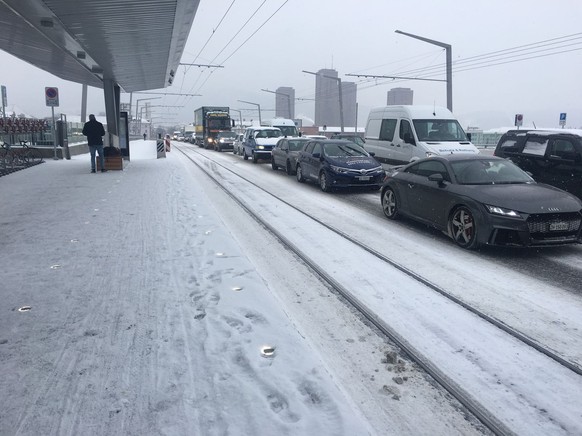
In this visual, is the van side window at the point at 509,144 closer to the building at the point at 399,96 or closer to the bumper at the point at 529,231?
the bumper at the point at 529,231

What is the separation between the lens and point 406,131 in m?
13.8

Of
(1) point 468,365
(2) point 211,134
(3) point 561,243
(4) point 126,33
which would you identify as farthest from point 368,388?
(2) point 211,134

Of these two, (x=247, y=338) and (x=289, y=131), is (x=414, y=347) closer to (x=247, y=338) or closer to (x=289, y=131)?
(x=247, y=338)

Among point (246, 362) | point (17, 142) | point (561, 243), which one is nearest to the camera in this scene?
point (246, 362)

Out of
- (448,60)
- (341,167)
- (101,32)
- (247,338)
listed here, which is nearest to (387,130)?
(341,167)

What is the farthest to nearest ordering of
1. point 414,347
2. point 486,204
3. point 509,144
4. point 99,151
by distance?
point 99,151 < point 509,144 < point 486,204 < point 414,347

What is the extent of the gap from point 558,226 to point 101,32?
12869 millimetres

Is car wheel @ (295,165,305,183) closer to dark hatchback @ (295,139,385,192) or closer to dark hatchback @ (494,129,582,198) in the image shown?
dark hatchback @ (295,139,385,192)

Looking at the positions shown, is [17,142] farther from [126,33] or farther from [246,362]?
[246,362]

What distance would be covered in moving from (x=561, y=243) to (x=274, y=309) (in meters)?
4.54

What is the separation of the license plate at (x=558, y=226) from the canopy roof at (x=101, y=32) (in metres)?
8.92

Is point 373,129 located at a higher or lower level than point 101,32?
lower

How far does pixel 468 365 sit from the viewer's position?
3.52 metres

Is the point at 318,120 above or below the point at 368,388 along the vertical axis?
above
